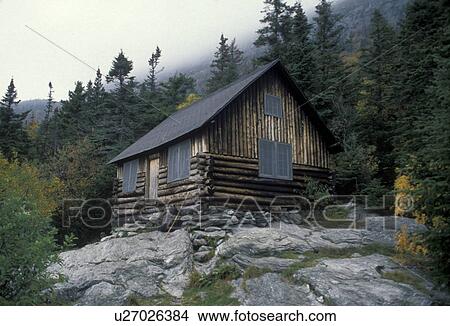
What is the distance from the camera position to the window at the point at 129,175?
1841 cm

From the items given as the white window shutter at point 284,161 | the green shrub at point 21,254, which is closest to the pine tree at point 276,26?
the white window shutter at point 284,161

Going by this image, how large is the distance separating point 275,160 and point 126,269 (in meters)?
7.35

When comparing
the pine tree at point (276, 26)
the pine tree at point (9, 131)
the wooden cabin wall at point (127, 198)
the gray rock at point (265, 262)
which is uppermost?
the pine tree at point (276, 26)

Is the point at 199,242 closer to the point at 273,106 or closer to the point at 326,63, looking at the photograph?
the point at 273,106

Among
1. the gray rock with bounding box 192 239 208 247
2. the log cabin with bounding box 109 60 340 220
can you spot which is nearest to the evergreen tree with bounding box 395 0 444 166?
the log cabin with bounding box 109 60 340 220

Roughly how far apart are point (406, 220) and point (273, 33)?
19.7 metres

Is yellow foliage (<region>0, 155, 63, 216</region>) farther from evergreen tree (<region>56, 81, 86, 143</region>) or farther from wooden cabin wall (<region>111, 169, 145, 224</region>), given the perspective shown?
evergreen tree (<region>56, 81, 86, 143</region>)

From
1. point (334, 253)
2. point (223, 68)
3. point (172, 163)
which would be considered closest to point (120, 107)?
point (223, 68)

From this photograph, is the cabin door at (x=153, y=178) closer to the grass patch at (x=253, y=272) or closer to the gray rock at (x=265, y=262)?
the gray rock at (x=265, y=262)

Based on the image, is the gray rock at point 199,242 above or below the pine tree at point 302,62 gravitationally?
below

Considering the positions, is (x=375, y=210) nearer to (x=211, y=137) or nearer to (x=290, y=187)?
(x=290, y=187)

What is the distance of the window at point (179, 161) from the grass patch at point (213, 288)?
5173 mm
